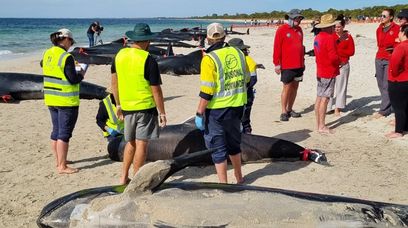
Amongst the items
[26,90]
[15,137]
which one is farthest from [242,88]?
[26,90]

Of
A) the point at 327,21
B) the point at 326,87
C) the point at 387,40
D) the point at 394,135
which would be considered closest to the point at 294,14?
the point at 327,21

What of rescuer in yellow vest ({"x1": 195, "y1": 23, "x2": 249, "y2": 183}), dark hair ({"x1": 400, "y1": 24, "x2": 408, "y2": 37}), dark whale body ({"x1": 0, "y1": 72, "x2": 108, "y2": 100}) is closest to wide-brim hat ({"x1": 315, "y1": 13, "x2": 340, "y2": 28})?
dark hair ({"x1": 400, "y1": 24, "x2": 408, "y2": 37})

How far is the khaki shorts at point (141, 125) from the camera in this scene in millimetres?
5461

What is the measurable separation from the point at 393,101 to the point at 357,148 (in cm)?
125

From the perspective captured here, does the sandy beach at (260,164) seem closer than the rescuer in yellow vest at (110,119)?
Yes

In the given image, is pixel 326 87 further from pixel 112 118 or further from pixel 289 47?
pixel 112 118

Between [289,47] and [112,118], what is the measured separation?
386cm

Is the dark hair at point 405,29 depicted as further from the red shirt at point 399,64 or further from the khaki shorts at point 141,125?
the khaki shorts at point 141,125

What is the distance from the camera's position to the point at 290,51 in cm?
900

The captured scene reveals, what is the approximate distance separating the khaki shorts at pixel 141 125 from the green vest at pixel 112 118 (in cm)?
177

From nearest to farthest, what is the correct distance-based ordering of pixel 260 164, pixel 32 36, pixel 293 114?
pixel 260 164 → pixel 293 114 → pixel 32 36

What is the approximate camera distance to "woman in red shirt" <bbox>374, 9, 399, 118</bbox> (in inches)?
357

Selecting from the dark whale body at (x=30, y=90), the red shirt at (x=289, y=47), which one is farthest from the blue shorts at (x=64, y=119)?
the dark whale body at (x=30, y=90)

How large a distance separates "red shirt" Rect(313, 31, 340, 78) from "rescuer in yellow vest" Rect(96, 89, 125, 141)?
3800 millimetres
